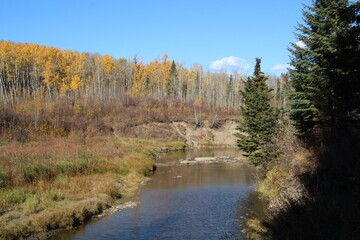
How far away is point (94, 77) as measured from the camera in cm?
10475

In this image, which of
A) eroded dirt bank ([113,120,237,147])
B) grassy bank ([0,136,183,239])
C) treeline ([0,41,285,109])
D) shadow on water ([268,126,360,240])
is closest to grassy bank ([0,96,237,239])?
grassy bank ([0,136,183,239])

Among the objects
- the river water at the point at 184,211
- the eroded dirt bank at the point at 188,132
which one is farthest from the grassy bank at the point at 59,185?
the eroded dirt bank at the point at 188,132

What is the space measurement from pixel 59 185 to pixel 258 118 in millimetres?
19727

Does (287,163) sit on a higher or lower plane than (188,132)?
lower

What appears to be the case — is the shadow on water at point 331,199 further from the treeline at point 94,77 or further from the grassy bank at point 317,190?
the treeline at point 94,77

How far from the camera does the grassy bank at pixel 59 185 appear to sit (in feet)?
52.0

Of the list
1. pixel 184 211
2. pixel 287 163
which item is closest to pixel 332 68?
pixel 287 163

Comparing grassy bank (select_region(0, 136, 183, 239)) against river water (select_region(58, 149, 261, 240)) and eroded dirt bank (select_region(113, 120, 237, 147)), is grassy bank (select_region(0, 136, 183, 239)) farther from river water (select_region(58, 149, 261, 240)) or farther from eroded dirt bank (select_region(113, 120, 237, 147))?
eroded dirt bank (select_region(113, 120, 237, 147))

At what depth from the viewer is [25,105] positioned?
57062 millimetres

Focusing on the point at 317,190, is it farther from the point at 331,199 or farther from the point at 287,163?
the point at 287,163

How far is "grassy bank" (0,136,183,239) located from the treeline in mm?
53802

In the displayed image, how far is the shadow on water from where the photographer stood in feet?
30.4

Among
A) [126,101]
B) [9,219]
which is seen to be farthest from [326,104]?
[126,101]

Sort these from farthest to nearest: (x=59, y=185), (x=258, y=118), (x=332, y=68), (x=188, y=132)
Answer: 1. (x=188, y=132)
2. (x=258, y=118)
3. (x=59, y=185)
4. (x=332, y=68)
